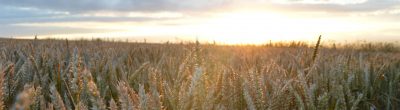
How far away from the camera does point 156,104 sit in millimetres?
1025

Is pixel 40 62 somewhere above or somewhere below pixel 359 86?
above

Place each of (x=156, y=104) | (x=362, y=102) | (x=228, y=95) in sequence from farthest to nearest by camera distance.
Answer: (x=362, y=102)
(x=228, y=95)
(x=156, y=104)

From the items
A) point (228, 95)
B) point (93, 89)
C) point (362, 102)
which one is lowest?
point (362, 102)

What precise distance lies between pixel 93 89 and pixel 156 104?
0.46ft

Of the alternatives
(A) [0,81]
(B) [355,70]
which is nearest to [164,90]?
(A) [0,81]

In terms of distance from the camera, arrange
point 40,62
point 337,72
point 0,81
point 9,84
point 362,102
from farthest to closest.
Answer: point 40,62, point 337,72, point 362,102, point 9,84, point 0,81

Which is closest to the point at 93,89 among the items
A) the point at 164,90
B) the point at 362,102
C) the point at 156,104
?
the point at 156,104

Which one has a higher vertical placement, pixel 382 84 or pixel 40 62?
pixel 40 62

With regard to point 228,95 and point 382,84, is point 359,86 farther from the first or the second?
point 228,95

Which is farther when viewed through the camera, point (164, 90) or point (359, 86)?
point (359, 86)

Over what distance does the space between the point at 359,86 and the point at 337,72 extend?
0.23 metres

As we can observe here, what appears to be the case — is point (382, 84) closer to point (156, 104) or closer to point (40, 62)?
point (40, 62)

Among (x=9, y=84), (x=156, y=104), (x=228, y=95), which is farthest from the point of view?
(x=9, y=84)

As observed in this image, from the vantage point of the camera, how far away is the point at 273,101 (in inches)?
58.0
